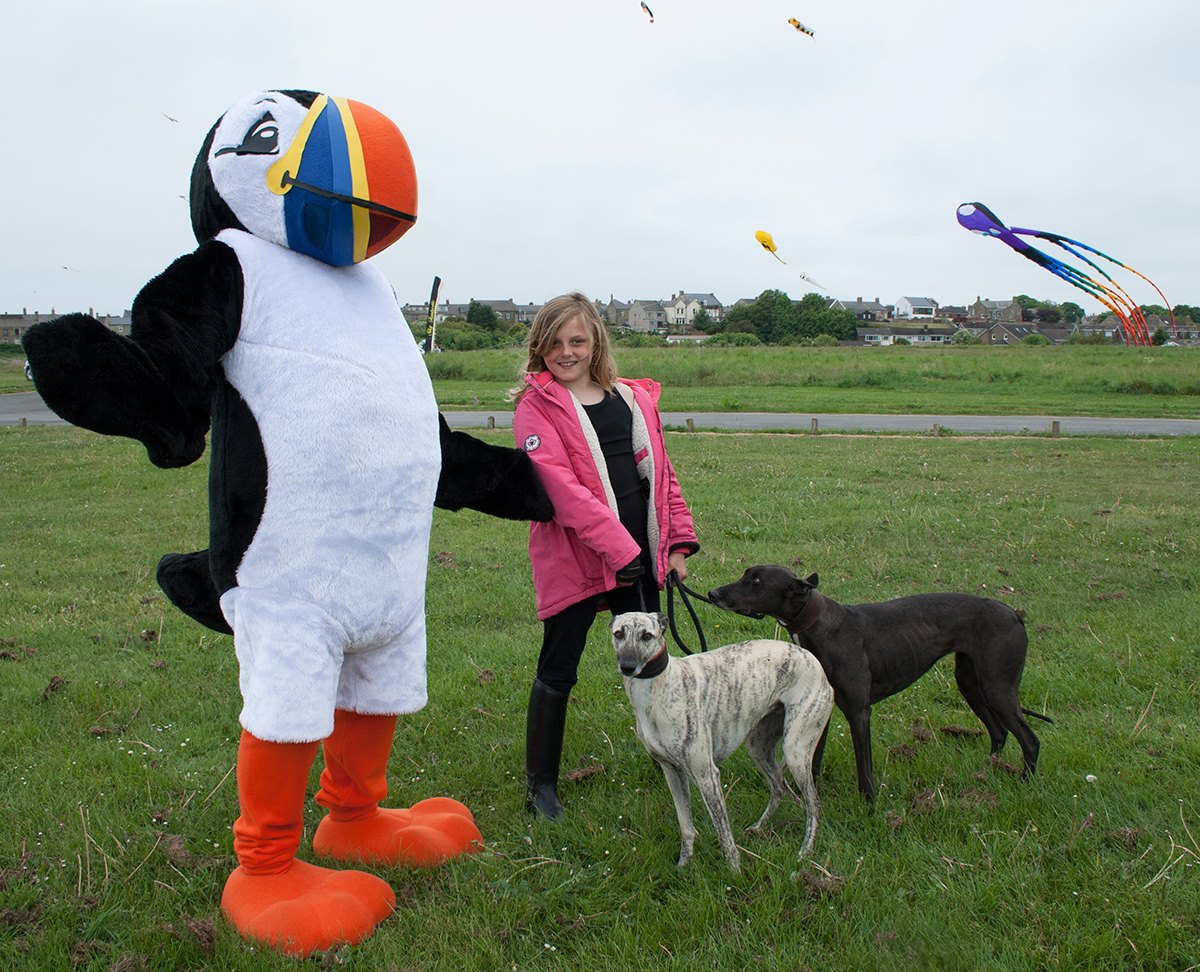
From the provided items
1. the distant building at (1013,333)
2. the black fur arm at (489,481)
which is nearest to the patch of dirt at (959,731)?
the black fur arm at (489,481)

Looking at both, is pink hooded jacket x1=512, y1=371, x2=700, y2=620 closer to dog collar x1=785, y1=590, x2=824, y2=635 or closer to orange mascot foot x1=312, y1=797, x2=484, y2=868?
dog collar x1=785, y1=590, x2=824, y2=635

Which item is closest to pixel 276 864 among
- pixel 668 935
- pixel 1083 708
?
pixel 668 935

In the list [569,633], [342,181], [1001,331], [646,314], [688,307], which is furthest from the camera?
[646,314]

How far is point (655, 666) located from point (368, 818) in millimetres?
1393

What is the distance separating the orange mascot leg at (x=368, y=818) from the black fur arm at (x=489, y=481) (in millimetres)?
1008

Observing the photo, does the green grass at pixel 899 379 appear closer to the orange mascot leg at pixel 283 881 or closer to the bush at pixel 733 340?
the bush at pixel 733 340

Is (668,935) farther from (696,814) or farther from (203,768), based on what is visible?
(203,768)

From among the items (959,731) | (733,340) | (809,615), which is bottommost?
(959,731)

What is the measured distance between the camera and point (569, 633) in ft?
14.7

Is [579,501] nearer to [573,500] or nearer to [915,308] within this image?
[573,500]

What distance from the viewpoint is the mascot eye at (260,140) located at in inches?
133

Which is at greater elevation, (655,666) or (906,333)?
(906,333)

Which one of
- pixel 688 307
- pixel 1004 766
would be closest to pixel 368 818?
pixel 1004 766

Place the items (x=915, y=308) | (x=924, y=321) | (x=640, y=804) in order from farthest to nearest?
1. (x=915, y=308)
2. (x=924, y=321)
3. (x=640, y=804)
